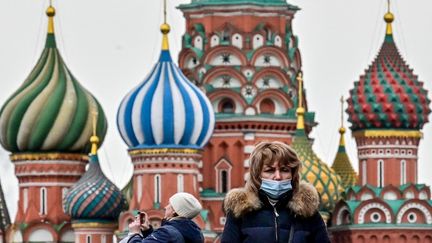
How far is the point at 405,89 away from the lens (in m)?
58.2

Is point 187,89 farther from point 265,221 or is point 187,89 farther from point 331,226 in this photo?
point 265,221

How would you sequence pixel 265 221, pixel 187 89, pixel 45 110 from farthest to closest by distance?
pixel 45 110
pixel 187 89
pixel 265 221

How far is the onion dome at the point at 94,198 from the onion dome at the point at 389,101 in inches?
217

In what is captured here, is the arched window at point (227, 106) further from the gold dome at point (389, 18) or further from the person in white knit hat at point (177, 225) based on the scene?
the person in white knit hat at point (177, 225)

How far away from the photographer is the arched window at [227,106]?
194 feet

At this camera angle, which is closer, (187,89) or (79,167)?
(187,89)

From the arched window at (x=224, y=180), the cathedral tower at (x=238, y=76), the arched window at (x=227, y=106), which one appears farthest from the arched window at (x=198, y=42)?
the arched window at (x=224, y=180)

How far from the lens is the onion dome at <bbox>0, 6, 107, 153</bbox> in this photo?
60.2 meters

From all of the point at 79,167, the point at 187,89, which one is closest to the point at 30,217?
the point at 79,167

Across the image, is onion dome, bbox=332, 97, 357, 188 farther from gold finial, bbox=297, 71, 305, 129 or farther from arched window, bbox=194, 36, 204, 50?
arched window, bbox=194, 36, 204, 50

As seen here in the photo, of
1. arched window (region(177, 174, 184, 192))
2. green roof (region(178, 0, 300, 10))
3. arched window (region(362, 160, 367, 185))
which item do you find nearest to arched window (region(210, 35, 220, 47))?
green roof (region(178, 0, 300, 10))

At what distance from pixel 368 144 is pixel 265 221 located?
45184 mm

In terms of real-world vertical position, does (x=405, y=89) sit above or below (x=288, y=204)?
above

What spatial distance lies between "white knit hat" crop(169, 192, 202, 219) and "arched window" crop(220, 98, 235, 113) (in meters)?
44.8
